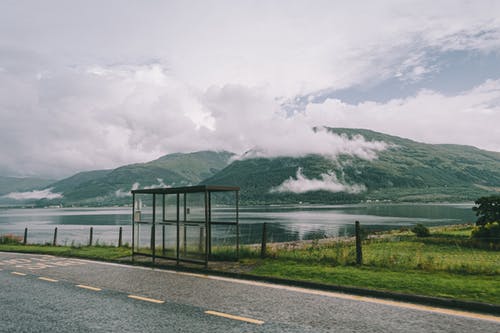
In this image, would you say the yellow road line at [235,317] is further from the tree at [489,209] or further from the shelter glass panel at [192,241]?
the tree at [489,209]

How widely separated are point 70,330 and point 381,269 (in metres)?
9.23

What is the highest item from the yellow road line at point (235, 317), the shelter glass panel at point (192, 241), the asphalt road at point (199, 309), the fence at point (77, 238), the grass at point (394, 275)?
the shelter glass panel at point (192, 241)

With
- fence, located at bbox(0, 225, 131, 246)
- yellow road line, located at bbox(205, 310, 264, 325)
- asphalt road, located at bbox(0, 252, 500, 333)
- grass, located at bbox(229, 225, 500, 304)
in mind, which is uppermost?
grass, located at bbox(229, 225, 500, 304)

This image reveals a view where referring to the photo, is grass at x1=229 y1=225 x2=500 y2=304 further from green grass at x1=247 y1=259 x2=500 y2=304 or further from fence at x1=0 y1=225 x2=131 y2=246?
fence at x1=0 y1=225 x2=131 y2=246

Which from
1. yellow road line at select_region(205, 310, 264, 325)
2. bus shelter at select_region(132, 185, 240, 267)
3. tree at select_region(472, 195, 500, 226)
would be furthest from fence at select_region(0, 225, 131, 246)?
tree at select_region(472, 195, 500, 226)

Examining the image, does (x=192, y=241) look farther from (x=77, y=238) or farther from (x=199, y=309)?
(x=77, y=238)

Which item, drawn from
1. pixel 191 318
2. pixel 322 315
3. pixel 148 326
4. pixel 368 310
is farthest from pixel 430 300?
pixel 148 326

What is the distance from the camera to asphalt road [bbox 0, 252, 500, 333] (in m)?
7.00

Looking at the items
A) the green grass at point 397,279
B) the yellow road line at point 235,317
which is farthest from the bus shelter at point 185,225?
the yellow road line at point 235,317

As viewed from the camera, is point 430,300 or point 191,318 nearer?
point 191,318

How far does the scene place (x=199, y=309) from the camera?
8.22 meters

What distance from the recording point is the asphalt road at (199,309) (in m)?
7.00

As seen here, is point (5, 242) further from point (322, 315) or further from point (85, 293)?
point (322, 315)

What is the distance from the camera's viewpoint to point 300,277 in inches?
449
